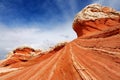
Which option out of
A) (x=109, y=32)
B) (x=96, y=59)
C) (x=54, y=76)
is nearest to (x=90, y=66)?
(x=96, y=59)

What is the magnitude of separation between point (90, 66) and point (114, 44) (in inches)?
82.7

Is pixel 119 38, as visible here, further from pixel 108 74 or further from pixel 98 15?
pixel 98 15

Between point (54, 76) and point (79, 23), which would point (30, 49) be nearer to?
point (79, 23)

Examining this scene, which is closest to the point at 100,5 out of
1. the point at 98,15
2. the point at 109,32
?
the point at 98,15

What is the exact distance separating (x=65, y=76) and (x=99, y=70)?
7.59ft

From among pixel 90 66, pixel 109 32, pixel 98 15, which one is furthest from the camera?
pixel 98 15

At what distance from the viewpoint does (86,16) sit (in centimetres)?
2480

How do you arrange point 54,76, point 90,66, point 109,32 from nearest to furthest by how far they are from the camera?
point 90,66 < point 54,76 < point 109,32

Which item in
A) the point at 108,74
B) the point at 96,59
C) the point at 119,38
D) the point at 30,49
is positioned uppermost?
the point at 30,49

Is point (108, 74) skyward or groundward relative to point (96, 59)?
groundward

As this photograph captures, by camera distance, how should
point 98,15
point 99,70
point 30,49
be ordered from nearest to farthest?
point 99,70
point 98,15
point 30,49

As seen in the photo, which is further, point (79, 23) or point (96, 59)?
point (79, 23)

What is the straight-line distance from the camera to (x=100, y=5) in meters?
26.1

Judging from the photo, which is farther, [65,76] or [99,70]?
[65,76]
